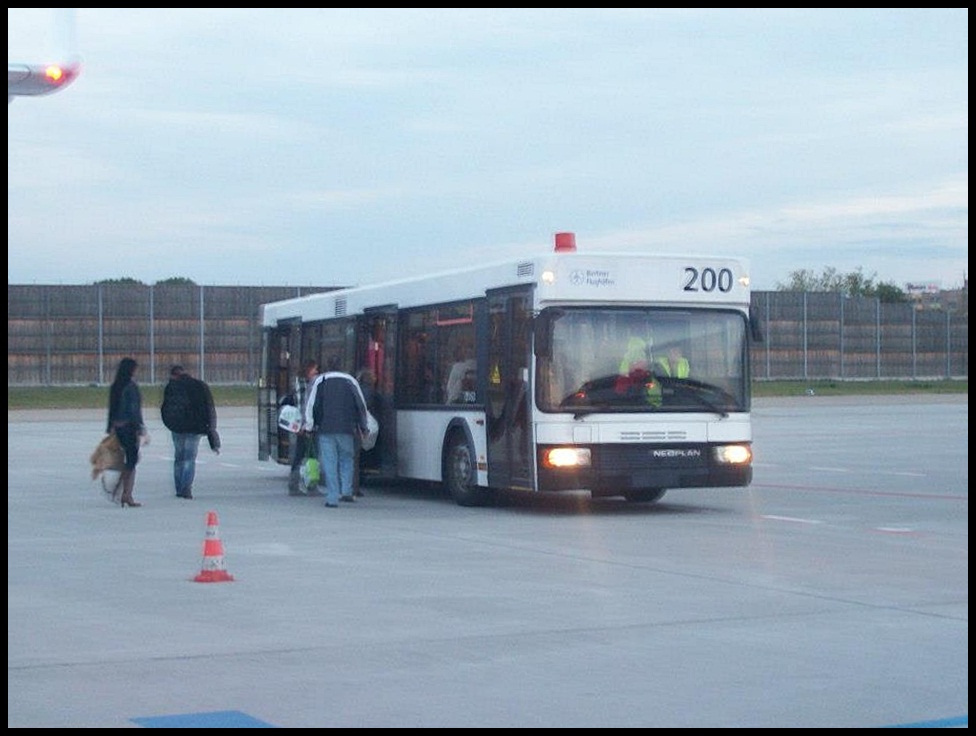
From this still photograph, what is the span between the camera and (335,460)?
2030 centimetres

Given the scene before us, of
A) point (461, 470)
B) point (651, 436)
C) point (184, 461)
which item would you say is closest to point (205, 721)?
point (651, 436)

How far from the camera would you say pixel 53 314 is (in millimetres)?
82125

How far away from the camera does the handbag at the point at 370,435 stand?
20922mm

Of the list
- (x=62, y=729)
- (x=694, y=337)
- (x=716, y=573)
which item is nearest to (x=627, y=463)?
(x=694, y=337)

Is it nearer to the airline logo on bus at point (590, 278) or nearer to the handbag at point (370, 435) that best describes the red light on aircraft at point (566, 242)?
the airline logo on bus at point (590, 278)

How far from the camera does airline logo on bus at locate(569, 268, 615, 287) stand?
18.4m

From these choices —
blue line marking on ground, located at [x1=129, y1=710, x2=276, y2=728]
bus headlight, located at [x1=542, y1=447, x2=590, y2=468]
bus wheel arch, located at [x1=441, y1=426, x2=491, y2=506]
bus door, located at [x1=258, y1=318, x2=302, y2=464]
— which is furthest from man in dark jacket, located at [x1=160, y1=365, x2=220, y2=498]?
blue line marking on ground, located at [x1=129, y1=710, x2=276, y2=728]

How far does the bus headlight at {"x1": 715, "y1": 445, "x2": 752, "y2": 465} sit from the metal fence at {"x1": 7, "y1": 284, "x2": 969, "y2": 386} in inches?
2374

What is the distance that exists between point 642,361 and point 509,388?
1456 mm

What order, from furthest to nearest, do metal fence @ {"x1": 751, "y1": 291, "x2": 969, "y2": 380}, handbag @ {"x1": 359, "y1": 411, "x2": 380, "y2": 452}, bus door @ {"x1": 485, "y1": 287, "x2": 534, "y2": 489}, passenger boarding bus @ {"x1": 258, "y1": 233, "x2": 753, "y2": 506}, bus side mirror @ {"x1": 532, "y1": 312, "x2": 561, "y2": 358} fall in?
metal fence @ {"x1": 751, "y1": 291, "x2": 969, "y2": 380}, handbag @ {"x1": 359, "y1": 411, "x2": 380, "y2": 452}, bus door @ {"x1": 485, "y1": 287, "x2": 534, "y2": 489}, passenger boarding bus @ {"x1": 258, "y1": 233, "x2": 753, "y2": 506}, bus side mirror @ {"x1": 532, "y1": 312, "x2": 561, "y2": 358}

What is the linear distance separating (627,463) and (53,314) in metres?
67.6

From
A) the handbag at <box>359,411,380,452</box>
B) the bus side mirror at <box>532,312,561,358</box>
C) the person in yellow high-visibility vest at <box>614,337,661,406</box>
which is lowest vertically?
the handbag at <box>359,411,380,452</box>

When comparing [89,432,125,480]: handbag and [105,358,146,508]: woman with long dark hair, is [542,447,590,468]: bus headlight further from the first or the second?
[89,432,125,480]: handbag

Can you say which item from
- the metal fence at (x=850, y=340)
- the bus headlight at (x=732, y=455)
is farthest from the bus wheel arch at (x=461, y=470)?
the metal fence at (x=850, y=340)
